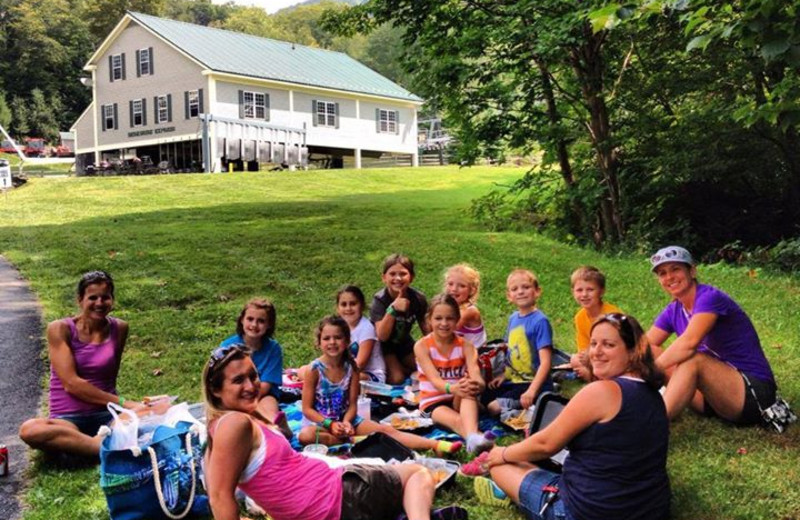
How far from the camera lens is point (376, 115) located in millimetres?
39375

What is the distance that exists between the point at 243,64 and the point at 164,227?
21.6 meters

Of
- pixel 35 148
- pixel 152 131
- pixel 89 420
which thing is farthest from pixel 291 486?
pixel 35 148

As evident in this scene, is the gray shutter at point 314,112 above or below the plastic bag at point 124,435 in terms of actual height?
above

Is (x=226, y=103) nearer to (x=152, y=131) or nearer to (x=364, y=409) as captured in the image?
(x=152, y=131)

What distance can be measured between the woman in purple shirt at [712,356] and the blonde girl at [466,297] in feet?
5.94

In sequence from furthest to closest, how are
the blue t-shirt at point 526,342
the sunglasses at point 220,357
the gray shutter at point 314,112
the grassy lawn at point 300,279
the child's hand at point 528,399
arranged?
the gray shutter at point 314,112
the blue t-shirt at point 526,342
the child's hand at point 528,399
the grassy lawn at point 300,279
the sunglasses at point 220,357

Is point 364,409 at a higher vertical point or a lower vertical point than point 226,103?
lower

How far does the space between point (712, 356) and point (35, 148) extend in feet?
198

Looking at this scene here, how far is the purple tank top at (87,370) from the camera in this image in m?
4.91

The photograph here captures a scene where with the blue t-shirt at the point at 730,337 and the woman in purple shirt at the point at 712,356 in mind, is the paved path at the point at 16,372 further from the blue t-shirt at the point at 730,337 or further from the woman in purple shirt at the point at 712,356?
the blue t-shirt at the point at 730,337

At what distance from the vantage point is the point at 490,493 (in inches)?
159

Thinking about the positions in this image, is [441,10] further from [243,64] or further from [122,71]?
[122,71]

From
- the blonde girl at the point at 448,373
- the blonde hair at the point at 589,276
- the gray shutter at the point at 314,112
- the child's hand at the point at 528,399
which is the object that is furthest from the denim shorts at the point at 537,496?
the gray shutter at the point at 314,112

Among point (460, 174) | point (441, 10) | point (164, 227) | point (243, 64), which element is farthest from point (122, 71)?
point (441, 10)
